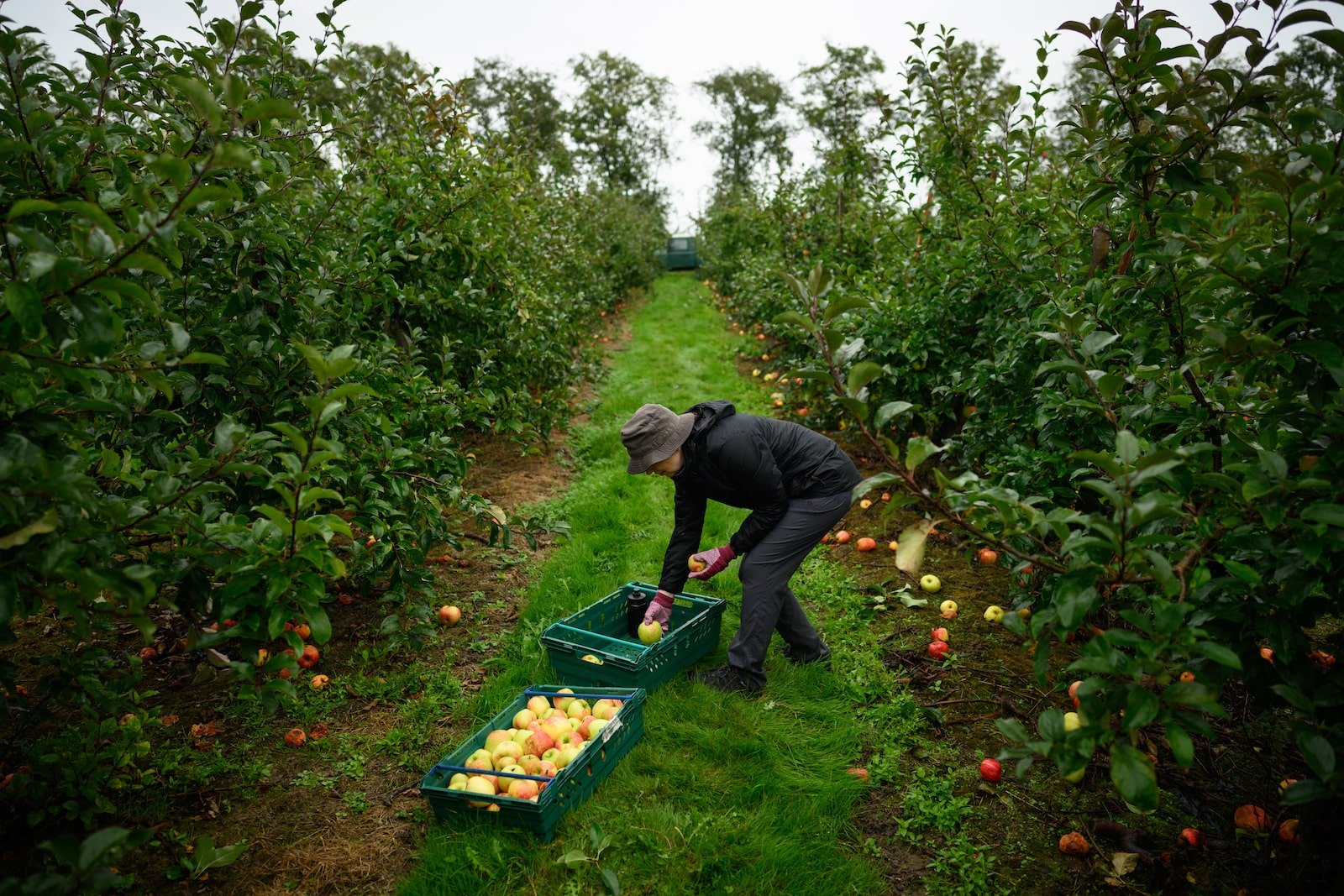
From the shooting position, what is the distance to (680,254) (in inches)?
1002

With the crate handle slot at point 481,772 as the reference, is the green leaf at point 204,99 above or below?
above

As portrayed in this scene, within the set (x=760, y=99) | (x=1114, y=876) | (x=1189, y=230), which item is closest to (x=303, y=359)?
(x=1189, y=230)

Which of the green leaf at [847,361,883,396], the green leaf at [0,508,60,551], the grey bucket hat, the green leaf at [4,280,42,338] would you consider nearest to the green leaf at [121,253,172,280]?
the green leaf at [4,280,42,338]

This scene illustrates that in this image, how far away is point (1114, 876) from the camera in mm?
2301

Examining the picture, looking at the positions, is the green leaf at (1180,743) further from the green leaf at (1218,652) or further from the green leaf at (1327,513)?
the green leaf at (1327,513)

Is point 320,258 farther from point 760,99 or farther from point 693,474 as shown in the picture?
point 760,99

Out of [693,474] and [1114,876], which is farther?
[693,474]

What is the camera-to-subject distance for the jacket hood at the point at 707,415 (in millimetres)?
3156

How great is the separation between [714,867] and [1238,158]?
263 centimetres

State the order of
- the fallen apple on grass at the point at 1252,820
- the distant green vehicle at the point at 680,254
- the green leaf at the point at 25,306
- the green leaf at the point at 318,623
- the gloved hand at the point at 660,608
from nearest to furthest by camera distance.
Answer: the green leaf at the point at 25,306
the green leaf at the point at 318,623
the fallen apple on grass at the point at 1252,820
the gloved hand at the point at 660,608
the distant green vehicle at the point at 680,254

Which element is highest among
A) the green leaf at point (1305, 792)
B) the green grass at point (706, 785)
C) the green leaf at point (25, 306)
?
the green leaf at point (25, 306)

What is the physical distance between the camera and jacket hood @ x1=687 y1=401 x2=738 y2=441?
3.16m

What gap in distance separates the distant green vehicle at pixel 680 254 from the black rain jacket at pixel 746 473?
22.9 metres

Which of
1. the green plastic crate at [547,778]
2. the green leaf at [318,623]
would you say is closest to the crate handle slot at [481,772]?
the green plastic crate at [547,778]
